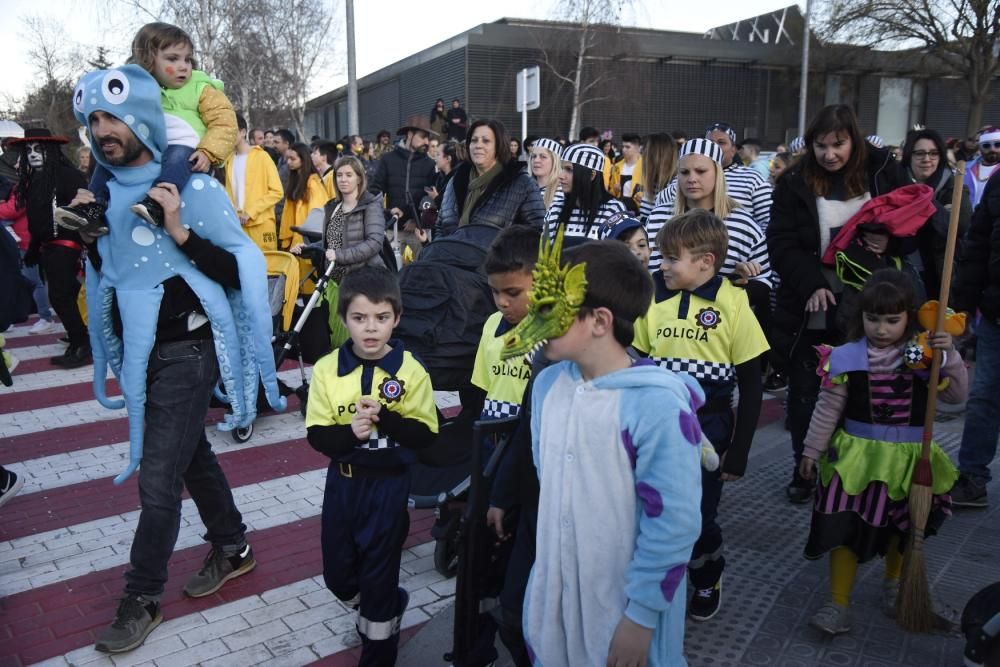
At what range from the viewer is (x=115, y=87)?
10.1 feet

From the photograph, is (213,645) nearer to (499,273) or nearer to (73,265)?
(499,273)

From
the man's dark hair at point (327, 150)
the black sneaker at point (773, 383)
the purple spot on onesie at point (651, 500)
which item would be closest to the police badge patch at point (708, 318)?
the purple spot on onesie at point (651, 500)

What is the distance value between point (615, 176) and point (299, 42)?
919 inches

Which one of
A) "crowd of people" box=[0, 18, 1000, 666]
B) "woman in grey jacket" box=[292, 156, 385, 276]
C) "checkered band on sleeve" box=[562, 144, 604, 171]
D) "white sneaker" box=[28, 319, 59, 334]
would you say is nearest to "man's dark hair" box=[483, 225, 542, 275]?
"crowd of people" box=[0, 18, 1000, 666]

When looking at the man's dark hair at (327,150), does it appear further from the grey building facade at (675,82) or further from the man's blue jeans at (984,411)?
the grey building facade at (675,82)

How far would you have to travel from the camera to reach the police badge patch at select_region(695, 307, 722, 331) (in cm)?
325

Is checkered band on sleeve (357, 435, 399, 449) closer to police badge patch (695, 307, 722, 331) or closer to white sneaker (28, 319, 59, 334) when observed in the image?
police badge patch (695, 307, 722, 331)

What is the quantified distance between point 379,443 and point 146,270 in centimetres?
121

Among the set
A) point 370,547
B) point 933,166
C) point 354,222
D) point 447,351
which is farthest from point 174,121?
point 933,166

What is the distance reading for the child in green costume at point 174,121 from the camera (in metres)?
3.12

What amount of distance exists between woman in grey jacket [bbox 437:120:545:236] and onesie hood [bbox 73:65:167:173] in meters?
2.37

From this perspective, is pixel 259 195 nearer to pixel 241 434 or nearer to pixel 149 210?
pixel 241 434

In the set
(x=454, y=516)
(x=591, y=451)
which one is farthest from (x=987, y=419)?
(x=591, y=451)

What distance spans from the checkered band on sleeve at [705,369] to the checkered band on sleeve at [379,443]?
117cm
